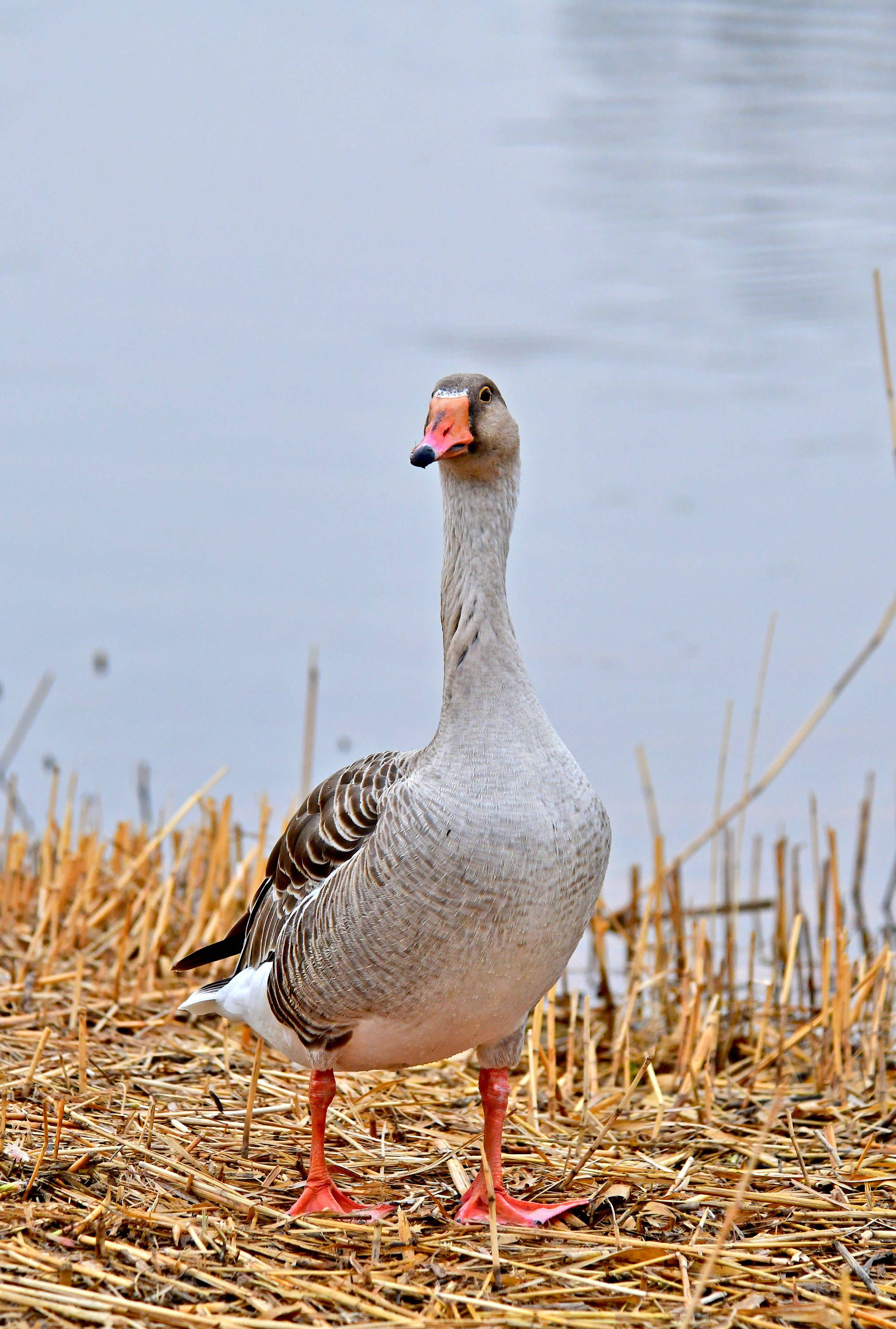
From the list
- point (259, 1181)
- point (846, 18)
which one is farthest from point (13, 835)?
point (846, 18)

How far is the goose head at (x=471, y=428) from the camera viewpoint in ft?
12.9

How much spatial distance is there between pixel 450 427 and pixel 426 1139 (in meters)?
2.24

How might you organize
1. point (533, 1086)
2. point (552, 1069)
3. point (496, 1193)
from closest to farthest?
point (496, 1193) → point (533, 1086) → point (552, 1069)

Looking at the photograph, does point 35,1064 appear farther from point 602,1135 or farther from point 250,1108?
point 602,1135

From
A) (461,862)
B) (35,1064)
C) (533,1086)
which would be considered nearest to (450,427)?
(461,862)

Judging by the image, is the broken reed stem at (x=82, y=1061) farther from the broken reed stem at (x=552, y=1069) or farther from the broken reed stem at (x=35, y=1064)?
the broken reed stem at (x=552, y=1069)

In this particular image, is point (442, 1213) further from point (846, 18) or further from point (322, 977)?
point (846, 18)

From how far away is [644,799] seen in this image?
8.93 m

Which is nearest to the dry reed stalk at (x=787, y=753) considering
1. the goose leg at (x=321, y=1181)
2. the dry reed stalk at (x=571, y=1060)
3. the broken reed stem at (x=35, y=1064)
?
the dry reed stalk at (x=571, y=1060)

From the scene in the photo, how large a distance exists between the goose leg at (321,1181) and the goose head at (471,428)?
1.73 m

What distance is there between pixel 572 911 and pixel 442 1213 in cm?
89

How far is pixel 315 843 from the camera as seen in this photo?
4.31 meters

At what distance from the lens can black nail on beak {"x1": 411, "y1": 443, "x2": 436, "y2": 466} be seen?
3684 millimetres

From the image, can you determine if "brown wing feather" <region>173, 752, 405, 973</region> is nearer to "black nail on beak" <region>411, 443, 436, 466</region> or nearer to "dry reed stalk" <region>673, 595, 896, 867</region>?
"black nail on beak" <region>411, 443, 436, 466</region>
